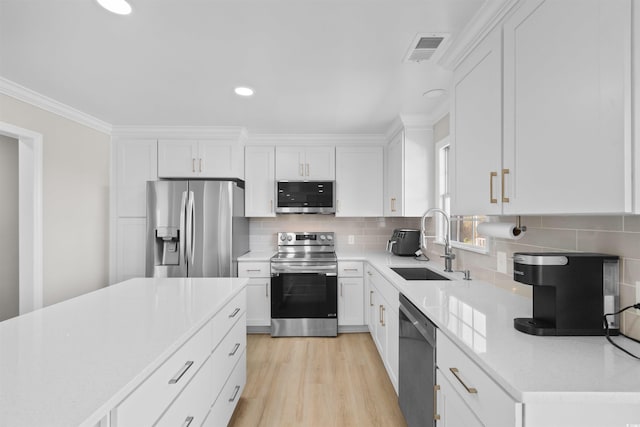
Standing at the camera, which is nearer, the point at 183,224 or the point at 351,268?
the point at 183,224

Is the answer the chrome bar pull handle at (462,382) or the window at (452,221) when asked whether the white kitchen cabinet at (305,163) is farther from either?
the chrome bar pull handle at (462,382)

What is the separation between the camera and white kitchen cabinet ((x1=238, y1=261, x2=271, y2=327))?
3406 mm

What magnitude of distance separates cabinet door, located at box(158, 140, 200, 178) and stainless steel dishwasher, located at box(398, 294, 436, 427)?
2.73m

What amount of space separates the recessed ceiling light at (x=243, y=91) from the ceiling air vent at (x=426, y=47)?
120 cm

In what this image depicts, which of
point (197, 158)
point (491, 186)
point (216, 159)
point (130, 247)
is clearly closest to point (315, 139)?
point (216, 159)

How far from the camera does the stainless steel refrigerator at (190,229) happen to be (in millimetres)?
3191

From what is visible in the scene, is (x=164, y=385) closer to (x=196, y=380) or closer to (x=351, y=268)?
(x=196, y=380)

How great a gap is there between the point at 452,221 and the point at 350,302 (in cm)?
144

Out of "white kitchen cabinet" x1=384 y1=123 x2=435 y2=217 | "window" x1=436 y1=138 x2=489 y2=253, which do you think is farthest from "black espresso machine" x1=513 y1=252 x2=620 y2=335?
"white kitchen cabinet" x1=384 y1=123 x2=435 y2=217

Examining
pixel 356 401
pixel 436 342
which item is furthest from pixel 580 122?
pixel 356 401

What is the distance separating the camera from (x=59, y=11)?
1.50 metres

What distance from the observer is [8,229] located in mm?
3168

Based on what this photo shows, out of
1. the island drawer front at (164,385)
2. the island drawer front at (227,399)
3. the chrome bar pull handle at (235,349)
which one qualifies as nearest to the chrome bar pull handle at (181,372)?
the island drawer front at (164,385)

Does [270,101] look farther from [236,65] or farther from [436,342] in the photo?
[436,342]
